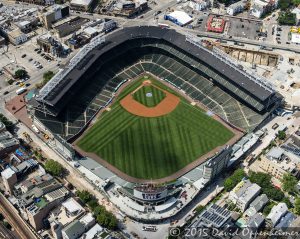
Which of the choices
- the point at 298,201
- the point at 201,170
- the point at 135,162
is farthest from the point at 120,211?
the point at 298,201

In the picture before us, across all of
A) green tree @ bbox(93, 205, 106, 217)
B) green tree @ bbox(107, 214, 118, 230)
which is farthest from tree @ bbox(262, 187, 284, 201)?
green tree @ bbox(93, 205, 106, 217)

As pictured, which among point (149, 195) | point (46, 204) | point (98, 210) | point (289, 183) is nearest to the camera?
point (46, 204)

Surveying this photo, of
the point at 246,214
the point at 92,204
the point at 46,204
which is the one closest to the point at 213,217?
the point at 246,214

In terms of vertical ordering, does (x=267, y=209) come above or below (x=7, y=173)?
below

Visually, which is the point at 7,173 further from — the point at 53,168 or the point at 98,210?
the point at 98,210

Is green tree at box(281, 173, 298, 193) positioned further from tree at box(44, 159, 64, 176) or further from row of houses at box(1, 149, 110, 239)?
tree at box(44, 159, 64, 176)
